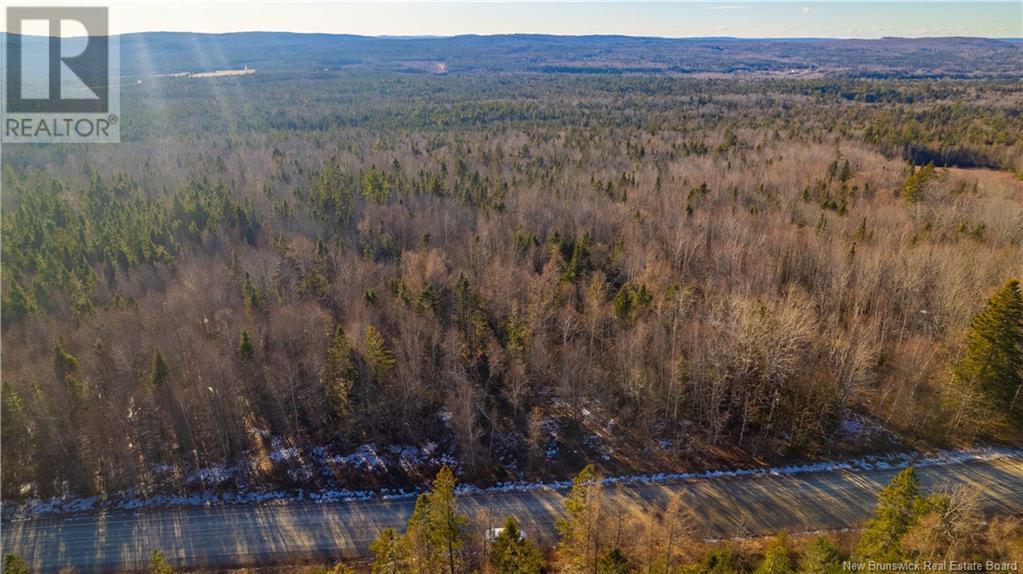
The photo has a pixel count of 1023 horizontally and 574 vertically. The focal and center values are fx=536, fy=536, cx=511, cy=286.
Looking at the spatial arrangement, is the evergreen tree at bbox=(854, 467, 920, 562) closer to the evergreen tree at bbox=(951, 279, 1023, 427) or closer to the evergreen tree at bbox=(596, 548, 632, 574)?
the evergreen tree at bbox=(596, 548, 632, 574)

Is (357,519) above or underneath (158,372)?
underneath

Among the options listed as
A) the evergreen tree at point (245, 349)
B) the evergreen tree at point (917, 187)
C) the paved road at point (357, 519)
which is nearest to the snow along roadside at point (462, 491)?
the paved road at point (357, 519)

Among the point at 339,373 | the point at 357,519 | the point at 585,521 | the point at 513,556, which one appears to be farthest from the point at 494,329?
the point at 513,556

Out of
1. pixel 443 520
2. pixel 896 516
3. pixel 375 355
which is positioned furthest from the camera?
pixel 375 355

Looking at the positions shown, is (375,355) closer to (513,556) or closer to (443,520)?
(443,520)

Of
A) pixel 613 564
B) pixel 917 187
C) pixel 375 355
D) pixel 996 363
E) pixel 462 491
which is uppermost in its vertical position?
pixel 917 187

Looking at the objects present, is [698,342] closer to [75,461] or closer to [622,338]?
[622,338]

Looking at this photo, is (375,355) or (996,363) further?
(375,355)
